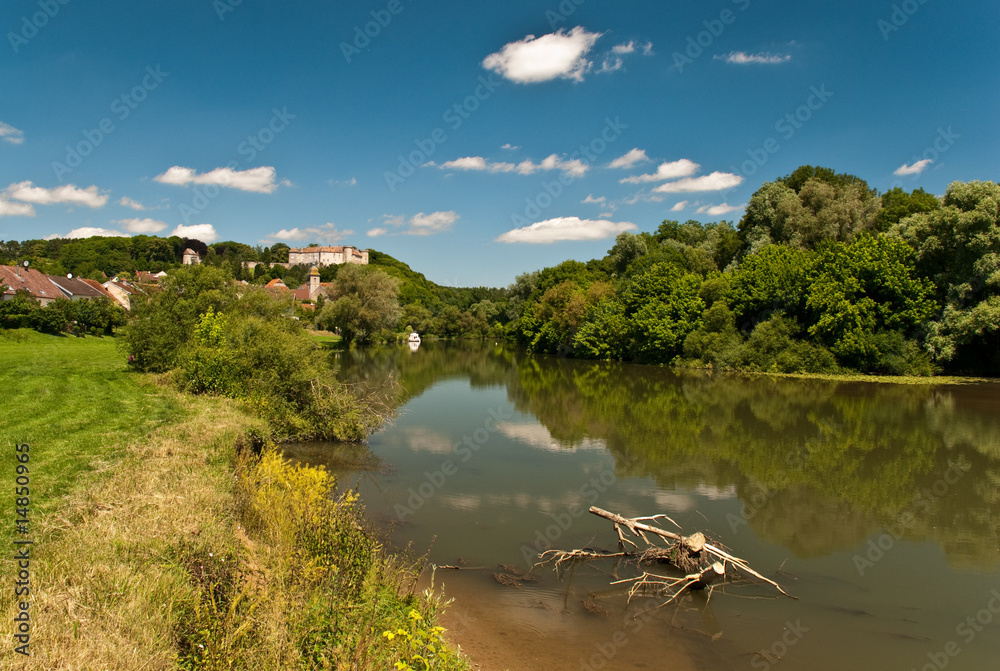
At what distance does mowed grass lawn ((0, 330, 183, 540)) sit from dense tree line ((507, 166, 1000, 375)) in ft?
113

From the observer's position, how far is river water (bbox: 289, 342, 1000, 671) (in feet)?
22.8

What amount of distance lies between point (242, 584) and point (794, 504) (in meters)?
11.0

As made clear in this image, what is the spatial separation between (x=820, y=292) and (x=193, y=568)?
37.4 metres

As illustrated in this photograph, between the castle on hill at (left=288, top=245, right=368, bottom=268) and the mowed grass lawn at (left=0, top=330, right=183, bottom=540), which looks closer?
the mowed grass lawn at (left=0, top=330, right=183, bottom=540)

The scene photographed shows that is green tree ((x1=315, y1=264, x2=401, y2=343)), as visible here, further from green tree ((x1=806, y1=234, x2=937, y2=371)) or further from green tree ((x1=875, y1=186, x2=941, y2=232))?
green tree ((x1=875, y1=186, x2=941, y2=232))

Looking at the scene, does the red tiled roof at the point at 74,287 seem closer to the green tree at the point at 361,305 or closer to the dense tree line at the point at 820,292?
the green tree at the point at 361,305

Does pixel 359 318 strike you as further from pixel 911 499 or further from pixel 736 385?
pixel 911 499

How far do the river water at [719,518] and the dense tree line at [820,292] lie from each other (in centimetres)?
980

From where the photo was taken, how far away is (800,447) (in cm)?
1653

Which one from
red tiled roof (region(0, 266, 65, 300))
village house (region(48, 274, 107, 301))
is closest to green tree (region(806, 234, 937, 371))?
red tiled roof (region(0, 266, 65, 300))

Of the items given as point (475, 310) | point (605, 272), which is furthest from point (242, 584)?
point (475, 310)

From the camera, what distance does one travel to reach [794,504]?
39.2ft

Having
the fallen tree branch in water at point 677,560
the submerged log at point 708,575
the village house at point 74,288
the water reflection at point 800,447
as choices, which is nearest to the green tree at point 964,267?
the water reflection at point 800,447

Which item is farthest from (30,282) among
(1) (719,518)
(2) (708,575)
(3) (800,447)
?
(2) (708,575)
